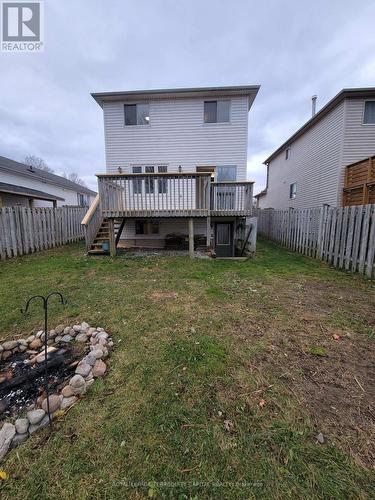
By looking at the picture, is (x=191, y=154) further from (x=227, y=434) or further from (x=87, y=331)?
(x=227, y=434)

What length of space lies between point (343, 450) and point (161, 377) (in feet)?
5.04

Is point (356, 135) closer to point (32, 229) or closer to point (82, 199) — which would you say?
point (32, 229)

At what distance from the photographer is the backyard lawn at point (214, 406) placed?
135 centimetres

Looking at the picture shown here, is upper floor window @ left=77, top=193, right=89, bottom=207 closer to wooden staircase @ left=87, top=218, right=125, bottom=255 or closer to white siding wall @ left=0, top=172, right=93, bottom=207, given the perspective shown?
white siding wall @ left=0, top=172, right=93, bottom=207

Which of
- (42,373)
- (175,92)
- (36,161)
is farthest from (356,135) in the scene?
(36,161)

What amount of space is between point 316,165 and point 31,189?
2140cm

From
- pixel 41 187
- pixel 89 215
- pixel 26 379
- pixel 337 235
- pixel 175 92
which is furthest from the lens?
pixel 41 187

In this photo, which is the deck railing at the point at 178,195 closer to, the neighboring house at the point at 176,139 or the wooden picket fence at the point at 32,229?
the neighboring house at the point at 176,139

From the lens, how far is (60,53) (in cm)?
1130

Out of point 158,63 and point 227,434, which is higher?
point 158,63

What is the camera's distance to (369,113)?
10.5m

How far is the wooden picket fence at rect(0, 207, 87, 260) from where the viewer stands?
7.48 meters

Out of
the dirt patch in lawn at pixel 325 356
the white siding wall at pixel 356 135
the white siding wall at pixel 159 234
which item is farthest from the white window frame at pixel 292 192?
the dirt patch in lawn at pixel 325 356

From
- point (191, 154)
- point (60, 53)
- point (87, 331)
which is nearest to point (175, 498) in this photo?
point (87, 331)
